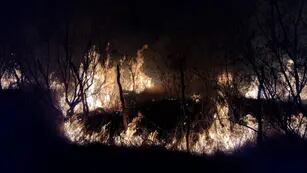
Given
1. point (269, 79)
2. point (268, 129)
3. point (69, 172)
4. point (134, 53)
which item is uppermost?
point (134, 53)

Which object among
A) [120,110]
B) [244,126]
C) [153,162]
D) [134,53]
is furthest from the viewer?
[134,53]

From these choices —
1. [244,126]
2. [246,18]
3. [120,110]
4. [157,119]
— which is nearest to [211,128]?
[244,126]

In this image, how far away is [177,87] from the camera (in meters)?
17.8

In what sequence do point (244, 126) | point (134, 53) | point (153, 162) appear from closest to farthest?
point (153, 162) → point (244, 126) → point (134, 53)

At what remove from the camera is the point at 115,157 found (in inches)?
577

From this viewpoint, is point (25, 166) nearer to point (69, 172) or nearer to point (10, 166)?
point (10, 166)

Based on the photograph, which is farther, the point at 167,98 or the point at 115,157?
the point at 167,98

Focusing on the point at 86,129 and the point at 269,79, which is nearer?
the point at 269,79

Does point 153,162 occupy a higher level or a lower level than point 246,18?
lower

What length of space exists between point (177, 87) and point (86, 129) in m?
4.13

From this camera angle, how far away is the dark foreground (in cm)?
1388

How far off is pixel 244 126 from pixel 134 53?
7296 mm

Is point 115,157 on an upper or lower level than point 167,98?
lower

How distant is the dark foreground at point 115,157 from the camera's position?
1388 cm
